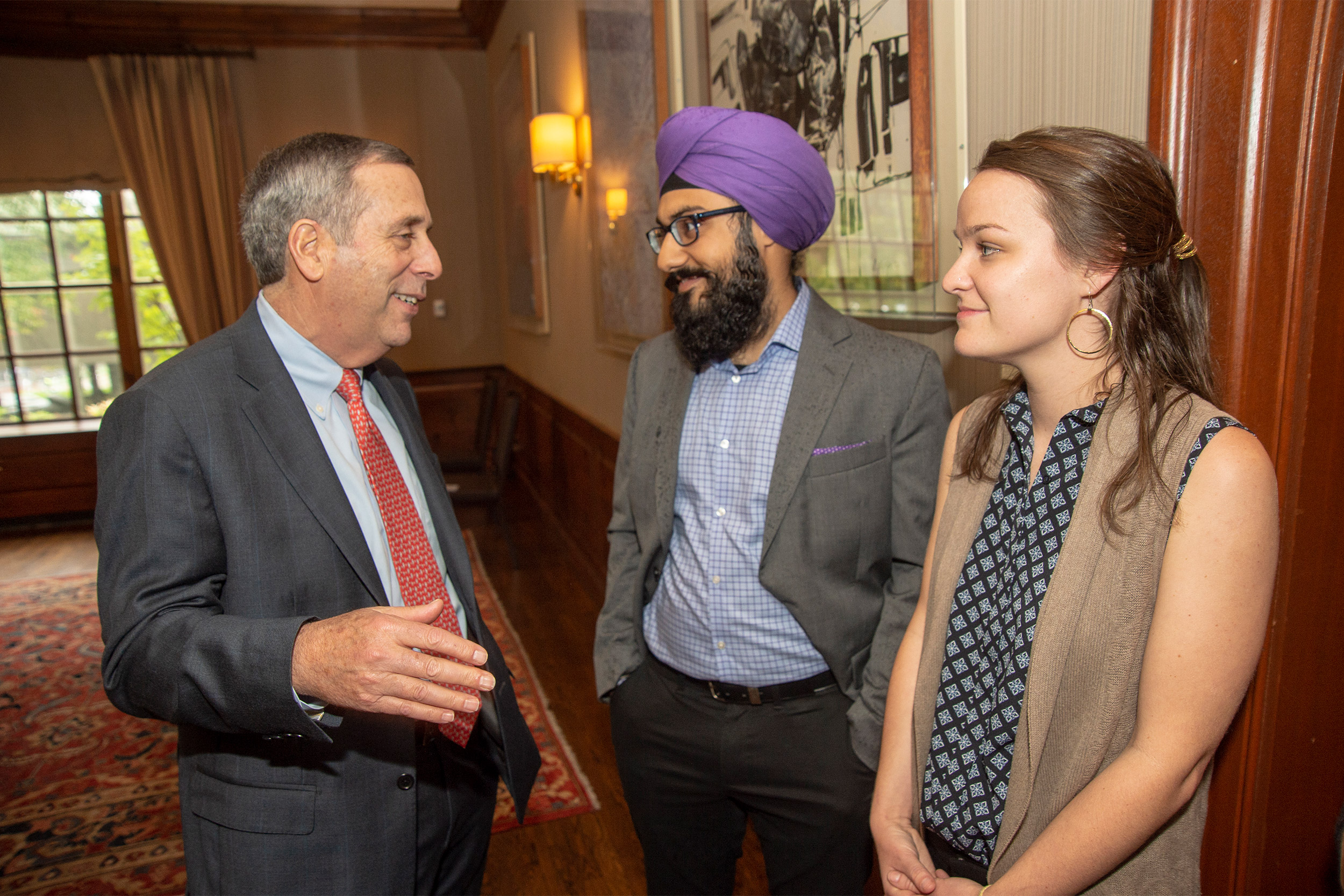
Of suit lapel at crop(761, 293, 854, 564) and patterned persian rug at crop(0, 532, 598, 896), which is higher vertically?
suit lapel at crop(761, 293, 854, 564)

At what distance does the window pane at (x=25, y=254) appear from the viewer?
6.92m

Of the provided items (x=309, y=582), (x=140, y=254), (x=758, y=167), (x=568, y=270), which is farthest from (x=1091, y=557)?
(x=140, y=254)

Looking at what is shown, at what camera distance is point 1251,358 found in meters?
1.11

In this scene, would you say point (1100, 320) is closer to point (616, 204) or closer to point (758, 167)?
point (758, 167)

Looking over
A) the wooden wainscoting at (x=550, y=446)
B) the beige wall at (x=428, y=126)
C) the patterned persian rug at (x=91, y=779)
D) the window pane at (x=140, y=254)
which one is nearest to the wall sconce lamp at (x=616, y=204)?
the wooden wainscoting at (x=550, y=446)

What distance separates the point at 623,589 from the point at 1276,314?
4.23ft

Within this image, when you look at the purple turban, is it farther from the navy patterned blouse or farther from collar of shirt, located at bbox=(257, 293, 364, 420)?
collar of shirt, located at bbox=(257, 293, 364, 420)

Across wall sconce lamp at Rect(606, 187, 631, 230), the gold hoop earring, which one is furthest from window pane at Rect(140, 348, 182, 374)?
the gold hoop earring

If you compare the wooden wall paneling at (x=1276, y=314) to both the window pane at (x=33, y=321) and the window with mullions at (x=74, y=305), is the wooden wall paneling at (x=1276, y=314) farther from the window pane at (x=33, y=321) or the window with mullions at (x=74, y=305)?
the window pane at (x=33, y=321)

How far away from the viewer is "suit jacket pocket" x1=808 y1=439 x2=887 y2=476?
5.16ft

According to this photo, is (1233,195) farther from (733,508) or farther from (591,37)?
(591,37)

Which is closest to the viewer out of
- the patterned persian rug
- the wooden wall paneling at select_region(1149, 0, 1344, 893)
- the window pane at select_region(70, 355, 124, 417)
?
the wooden wall paneling at select_region(1149, 0, 1344, 893)

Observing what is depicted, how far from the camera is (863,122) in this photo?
1816mm

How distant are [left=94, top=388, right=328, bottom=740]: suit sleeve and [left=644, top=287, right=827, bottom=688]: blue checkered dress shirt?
2.48 ft
